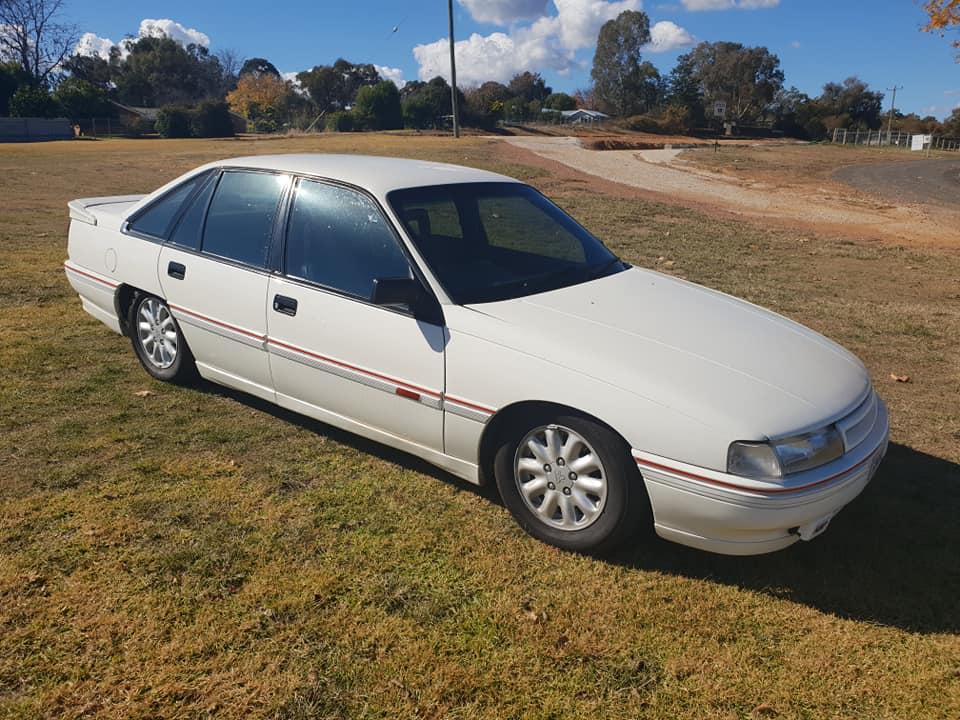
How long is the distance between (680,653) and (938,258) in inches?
428

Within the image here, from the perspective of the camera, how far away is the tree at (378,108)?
55.7m

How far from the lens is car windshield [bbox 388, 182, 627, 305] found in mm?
3885

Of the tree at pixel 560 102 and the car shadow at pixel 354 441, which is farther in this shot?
the tree at pixel 560 102

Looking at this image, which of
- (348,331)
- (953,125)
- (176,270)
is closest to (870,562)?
(348,331)

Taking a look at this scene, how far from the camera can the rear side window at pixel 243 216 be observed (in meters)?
4.39

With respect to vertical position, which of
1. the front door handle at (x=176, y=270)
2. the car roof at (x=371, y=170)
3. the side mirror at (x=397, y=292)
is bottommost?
the front door handle at (x=176, y=270)

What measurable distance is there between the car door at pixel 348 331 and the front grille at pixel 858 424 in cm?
174

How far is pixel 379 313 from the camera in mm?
3797

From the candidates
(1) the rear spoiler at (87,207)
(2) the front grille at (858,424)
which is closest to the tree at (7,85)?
(1) the rear spoiler at (87,207)

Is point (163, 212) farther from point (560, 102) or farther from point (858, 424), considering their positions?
point (560, 102)

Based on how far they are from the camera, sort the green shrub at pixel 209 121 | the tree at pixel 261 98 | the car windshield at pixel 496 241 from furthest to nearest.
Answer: the tree at pixel 261 98
the green shrub at pixel 209 121
the car windshield at pixel 496 241

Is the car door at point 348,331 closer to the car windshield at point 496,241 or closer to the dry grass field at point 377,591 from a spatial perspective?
the car windshield at point 496,241

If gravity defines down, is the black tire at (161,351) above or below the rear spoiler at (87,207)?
below


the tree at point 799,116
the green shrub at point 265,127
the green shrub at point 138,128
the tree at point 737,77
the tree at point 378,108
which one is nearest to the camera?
the green shrub at point 138,128
